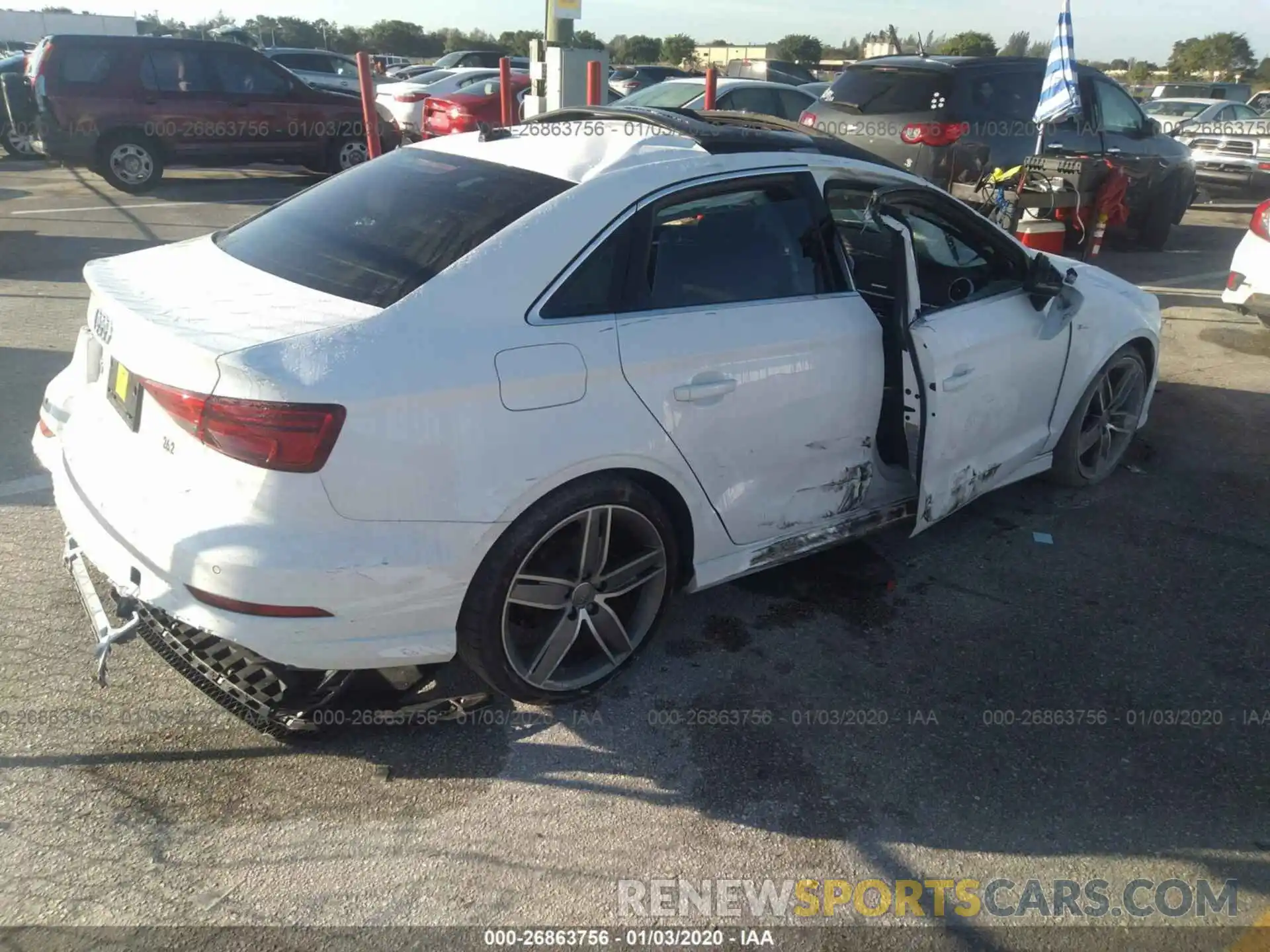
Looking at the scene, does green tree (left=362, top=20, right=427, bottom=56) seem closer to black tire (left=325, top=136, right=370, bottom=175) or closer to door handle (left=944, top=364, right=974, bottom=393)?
black tire (left=325, top=136, right=370, bottom=175)

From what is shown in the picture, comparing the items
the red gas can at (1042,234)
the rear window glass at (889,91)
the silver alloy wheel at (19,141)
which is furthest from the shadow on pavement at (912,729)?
the silver alloy wheel at (19,141)

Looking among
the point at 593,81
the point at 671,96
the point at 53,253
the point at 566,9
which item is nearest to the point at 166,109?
the point at 53,253

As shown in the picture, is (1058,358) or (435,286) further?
(1058,358)

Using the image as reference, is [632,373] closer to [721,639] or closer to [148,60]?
[721,639]

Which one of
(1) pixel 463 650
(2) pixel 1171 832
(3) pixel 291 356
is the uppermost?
(3) pixel 291 356

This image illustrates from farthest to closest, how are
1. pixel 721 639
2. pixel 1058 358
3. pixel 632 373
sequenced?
pixel 1058 358, pixel 721 639, pixel 632 373

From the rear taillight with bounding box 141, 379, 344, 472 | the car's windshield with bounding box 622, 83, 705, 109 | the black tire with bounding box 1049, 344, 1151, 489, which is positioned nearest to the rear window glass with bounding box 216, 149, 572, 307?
the rear taillight with bounding box 141, 379, 344, 472

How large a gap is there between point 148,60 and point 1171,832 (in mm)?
13540

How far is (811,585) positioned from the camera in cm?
398

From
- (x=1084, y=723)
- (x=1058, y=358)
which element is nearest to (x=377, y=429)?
(x=1084, y=723)

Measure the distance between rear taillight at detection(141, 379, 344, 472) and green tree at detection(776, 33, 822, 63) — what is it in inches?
2204

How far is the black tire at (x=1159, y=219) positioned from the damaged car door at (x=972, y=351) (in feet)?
25.4

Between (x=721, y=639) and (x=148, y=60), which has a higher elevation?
(x=148, y=60)

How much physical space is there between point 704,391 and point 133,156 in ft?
38.6
